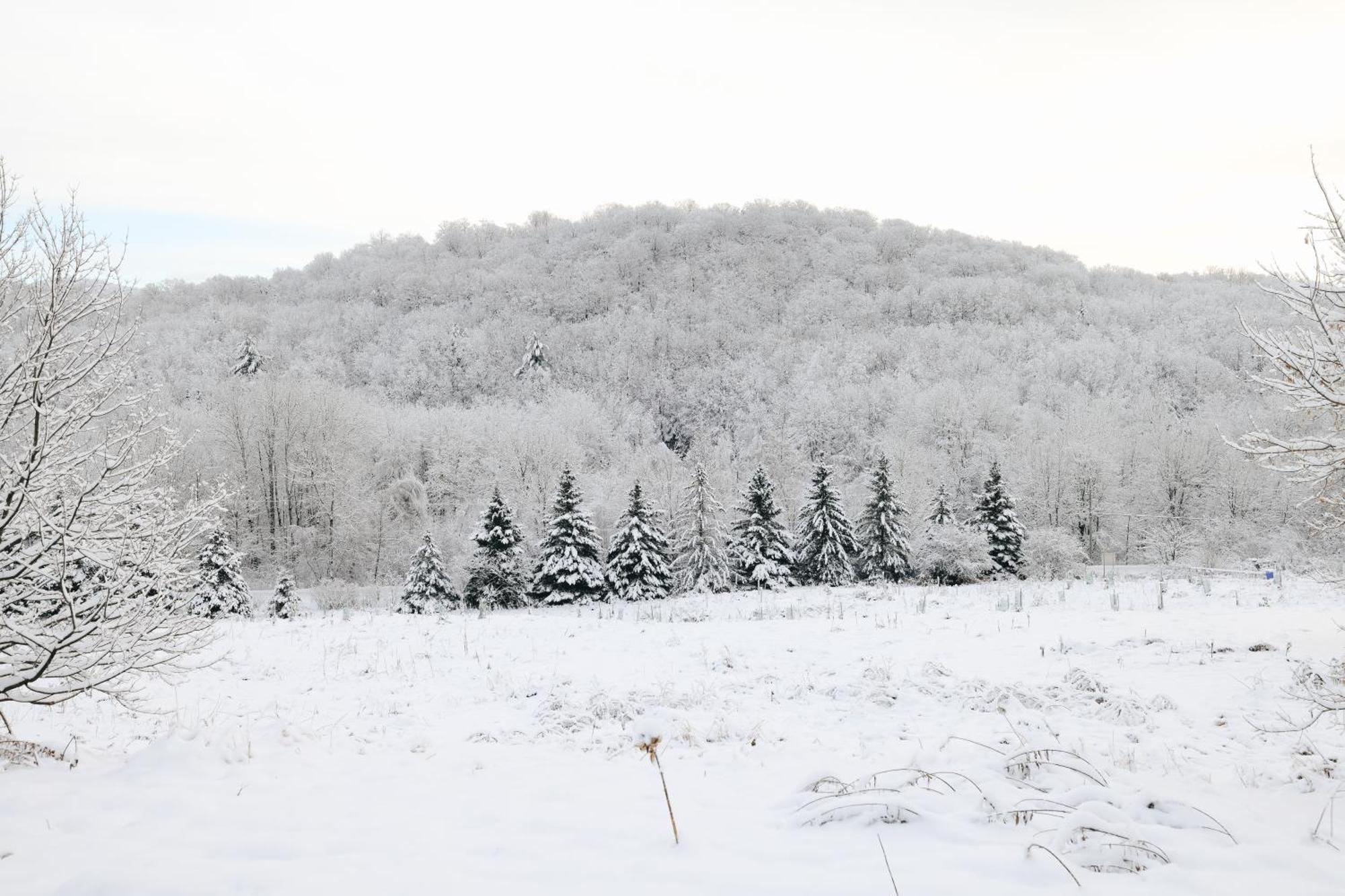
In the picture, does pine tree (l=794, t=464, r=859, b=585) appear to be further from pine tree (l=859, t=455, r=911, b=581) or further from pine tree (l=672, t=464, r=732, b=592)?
pine tree (l=672, t=464, r=732, b=592)

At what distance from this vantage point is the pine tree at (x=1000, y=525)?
29.2 metres

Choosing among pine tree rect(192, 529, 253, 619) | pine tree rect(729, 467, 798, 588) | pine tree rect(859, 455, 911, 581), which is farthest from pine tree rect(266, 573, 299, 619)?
pine tree rect(859, 455, 911, 581)

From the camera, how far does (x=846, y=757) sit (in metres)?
5.76

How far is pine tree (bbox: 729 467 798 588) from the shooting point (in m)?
28.8

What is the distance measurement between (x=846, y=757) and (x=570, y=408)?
5588 cm

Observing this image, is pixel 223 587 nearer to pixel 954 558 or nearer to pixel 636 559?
pixel 636 559

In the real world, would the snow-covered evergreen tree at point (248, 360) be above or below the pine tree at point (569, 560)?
above

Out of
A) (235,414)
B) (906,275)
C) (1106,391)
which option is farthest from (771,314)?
(235,414)

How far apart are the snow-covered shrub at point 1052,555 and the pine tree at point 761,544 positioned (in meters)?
9.53

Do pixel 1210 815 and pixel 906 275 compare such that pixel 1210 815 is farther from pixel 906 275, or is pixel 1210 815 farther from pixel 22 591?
pixel 906 275

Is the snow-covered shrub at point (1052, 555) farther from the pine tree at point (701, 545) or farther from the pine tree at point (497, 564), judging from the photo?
the pine tree at point (497, 564)

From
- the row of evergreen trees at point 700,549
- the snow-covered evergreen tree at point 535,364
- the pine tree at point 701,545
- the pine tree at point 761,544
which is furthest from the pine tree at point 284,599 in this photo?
the snow-covered evergreen tree at point 535,364

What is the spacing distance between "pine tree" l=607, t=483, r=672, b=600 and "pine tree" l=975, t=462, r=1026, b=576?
47.1 feet

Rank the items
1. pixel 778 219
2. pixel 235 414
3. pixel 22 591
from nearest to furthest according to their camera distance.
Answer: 1. pixel 22 591
2. pixel 235 414
3. pixel 778 219
